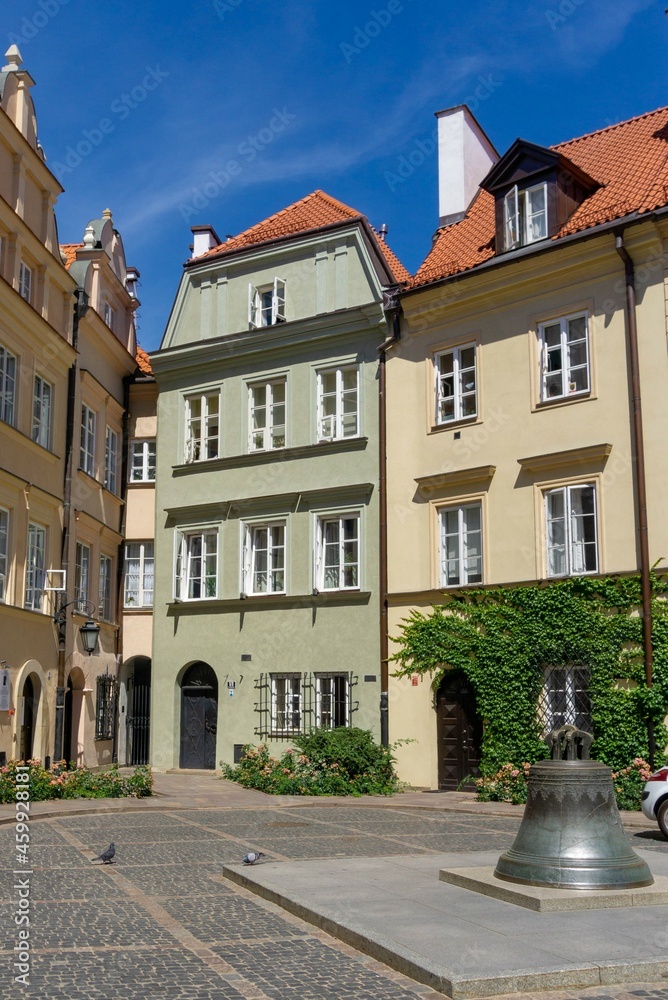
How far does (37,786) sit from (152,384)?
46.6 feet

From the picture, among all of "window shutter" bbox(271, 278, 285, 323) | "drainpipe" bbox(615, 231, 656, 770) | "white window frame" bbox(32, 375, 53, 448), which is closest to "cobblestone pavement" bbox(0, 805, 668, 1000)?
"drainpipe" bbox(615, 231, 656, 770)

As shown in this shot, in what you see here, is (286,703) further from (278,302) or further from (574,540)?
(278,302)

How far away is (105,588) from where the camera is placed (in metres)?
30.3

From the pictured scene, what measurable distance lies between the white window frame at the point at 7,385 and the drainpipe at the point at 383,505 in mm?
8384

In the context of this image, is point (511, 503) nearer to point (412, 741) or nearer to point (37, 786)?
point (412, 741)

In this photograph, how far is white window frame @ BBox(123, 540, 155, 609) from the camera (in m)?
31.2

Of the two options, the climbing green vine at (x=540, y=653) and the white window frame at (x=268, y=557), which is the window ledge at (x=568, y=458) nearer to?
the climbing green vine at (x=540, y=653)

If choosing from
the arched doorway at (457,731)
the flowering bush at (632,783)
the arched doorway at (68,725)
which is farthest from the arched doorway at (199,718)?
the flowering bush at (632,783)

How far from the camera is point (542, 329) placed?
2339 centimetres

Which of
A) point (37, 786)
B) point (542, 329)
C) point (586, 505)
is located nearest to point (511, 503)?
point (586, 505)

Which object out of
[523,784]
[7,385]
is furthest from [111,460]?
[523,784]

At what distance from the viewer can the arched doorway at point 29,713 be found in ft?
81.7

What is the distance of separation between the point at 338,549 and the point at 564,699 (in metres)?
6.92

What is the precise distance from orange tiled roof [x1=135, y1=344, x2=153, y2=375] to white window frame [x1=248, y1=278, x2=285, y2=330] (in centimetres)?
462
